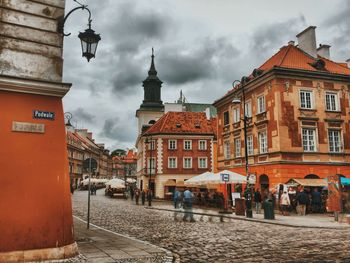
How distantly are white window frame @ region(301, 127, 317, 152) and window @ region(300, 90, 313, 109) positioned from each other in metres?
1.92

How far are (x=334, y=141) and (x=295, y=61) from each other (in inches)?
295

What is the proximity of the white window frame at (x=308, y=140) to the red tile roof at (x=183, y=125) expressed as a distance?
26197 mm

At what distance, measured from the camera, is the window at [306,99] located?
2992cm

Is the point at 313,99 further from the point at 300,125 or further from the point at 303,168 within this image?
the point at 303,168

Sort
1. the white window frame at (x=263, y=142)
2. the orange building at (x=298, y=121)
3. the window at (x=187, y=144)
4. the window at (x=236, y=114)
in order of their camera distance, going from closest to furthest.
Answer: the orange building at (x=298, y=121) → the white window frame at (x=263, y=142) → the window at (x=236, y=114) → the window at (x=187, y=144)

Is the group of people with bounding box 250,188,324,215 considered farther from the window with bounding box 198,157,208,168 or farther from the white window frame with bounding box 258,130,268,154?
the window with bounding box 198,157,208,168

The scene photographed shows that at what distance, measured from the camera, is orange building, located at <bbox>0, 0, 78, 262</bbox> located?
7.90 metres

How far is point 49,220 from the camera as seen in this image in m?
8.26

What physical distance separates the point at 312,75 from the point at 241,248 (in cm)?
2322

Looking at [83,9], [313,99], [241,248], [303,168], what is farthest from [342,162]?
[83,9]

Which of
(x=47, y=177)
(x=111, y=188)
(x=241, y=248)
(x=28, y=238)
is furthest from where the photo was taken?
(x=111, y=188)

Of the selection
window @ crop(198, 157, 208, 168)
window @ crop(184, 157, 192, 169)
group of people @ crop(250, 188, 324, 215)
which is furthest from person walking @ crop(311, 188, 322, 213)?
window @ crop(184, 157, 192, 169)

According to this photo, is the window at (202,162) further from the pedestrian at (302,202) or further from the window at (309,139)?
the pedestrian at (302,202)

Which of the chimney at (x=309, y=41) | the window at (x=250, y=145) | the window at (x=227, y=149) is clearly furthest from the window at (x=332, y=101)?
the window at (x=227, y=149)
